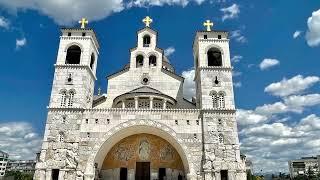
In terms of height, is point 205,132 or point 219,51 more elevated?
point 219,51

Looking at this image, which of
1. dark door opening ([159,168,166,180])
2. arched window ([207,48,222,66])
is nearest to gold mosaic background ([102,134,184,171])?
dark door opening ([159,168,166,180])

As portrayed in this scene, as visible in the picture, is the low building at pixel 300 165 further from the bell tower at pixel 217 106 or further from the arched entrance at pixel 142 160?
the arched entrance at pixel 142 160

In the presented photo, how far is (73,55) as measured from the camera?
28750 mm

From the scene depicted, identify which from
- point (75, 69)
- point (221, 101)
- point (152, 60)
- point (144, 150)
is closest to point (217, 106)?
point (221, 101)

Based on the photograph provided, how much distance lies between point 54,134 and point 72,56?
27.9ft

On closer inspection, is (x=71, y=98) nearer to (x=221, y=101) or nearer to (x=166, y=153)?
(x=166, y=153)

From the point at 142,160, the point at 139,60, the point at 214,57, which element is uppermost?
the point at 139,60

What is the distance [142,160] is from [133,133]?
263 cm

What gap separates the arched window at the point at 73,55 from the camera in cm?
2823

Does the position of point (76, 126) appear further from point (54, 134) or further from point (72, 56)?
point (72, 56)

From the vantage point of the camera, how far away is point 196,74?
29109 mm

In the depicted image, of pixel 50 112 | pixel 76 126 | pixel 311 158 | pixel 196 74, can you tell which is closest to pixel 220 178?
pixel 196 74

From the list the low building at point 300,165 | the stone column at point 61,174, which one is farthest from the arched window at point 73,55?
the low building at point 300,165

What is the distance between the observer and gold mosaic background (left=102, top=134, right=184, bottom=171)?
2652 centimetres
